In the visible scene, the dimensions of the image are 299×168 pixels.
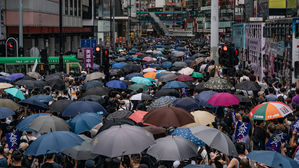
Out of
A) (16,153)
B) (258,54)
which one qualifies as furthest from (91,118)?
(258,54)

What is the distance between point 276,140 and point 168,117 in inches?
95.0

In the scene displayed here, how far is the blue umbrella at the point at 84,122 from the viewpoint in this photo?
11180 mm

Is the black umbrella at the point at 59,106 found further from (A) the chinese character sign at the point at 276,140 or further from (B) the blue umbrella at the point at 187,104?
(A) the chinese character sign at the point at 276,140

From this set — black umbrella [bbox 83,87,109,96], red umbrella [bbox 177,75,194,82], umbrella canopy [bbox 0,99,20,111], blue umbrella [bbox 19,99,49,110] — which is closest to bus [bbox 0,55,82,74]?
red umbrella [bbox 177,75,194,82]

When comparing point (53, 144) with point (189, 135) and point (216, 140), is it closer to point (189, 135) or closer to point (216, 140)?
point (189, 135)

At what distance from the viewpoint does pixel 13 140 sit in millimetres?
10438

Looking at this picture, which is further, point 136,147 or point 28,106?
point 28,106

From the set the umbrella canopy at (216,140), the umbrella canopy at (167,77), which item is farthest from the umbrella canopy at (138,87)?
the umbrella canopy at (216,140)

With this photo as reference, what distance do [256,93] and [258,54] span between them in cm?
1323

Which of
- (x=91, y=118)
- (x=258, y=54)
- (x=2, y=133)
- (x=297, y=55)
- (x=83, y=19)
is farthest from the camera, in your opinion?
(x=83, y=19)

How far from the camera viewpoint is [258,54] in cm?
3020

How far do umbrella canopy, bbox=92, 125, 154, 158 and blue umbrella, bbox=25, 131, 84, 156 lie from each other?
0.43 m

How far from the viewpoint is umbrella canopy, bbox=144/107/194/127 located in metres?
11.4

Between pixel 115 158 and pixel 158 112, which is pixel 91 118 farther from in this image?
pixel 115 158
